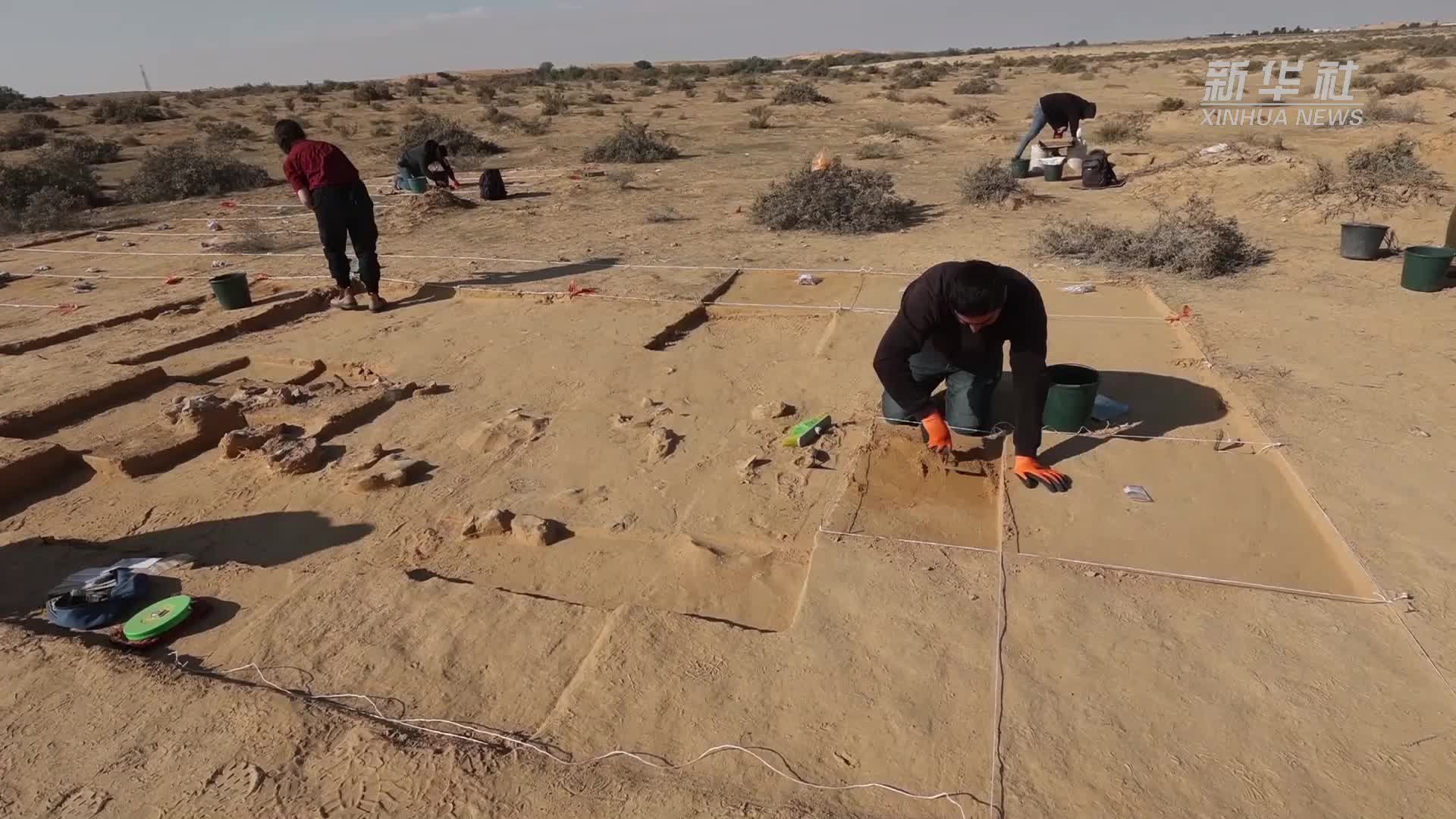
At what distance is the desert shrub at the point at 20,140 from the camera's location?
65.8ft

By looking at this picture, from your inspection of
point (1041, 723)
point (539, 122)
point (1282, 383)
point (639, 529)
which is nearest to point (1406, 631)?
point (1041, 723)

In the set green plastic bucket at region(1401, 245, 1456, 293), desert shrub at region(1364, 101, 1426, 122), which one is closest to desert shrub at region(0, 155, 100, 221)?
green plastic bucket at region(1401, 245, 1456, 293)

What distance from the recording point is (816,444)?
13.7 feet

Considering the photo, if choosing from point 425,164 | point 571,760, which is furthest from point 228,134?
point 571,760

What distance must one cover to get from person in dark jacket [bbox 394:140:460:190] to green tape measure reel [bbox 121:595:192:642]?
9.70m

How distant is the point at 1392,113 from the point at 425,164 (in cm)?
1925

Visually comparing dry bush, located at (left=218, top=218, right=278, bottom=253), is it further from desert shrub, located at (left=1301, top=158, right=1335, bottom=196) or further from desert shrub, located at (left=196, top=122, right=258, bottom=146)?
desert shrub, located at (left=196, top=122, right=258, bottom=146)

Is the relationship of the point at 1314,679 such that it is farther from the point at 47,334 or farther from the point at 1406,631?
the point at 47,334

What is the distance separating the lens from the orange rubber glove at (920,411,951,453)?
3.66 m

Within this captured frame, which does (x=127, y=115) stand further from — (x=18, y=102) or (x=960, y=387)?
(x=960, y=387)

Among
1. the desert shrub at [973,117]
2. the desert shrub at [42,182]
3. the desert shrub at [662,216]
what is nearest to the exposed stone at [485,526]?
the desert shrub at [662,216]

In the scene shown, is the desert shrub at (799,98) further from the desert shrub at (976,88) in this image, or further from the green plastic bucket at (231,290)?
the green plastic bucket at (231,290)

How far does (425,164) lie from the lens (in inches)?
460

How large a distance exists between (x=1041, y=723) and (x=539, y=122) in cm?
2327
